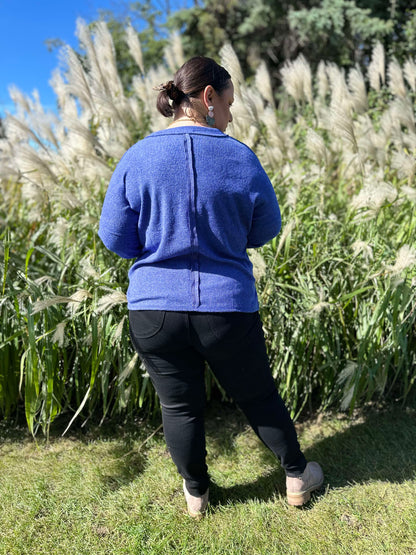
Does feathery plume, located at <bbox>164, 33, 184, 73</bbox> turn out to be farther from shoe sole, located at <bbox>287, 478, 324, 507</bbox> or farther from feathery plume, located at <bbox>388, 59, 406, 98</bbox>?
shoe sole, located at <bbox>287, 478, 324, 507</bbox>

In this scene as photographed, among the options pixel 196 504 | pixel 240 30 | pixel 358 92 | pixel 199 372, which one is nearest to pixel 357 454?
pixel 196 504

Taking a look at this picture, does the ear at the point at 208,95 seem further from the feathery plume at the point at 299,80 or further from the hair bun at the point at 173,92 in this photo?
the feathery plume at the point at 299,80

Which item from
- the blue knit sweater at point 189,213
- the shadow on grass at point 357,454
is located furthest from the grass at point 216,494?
the blue knit sweater at point 189,213

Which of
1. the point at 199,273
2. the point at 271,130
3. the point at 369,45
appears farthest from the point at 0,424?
the point at 369,45

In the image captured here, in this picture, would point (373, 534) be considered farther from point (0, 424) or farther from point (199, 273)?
point (0, 424)

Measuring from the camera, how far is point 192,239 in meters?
1.58

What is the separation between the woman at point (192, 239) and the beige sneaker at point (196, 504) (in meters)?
0.30

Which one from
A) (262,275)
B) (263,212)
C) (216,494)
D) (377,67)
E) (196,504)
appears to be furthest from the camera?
(377,67)

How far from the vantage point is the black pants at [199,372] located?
1629mm

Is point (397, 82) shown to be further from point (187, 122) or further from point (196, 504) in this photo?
point (196, 504)

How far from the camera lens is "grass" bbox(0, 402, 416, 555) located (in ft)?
6.07

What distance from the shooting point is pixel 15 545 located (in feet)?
6.03

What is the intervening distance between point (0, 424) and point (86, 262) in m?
1.11

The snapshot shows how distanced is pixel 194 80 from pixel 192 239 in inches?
21.5
